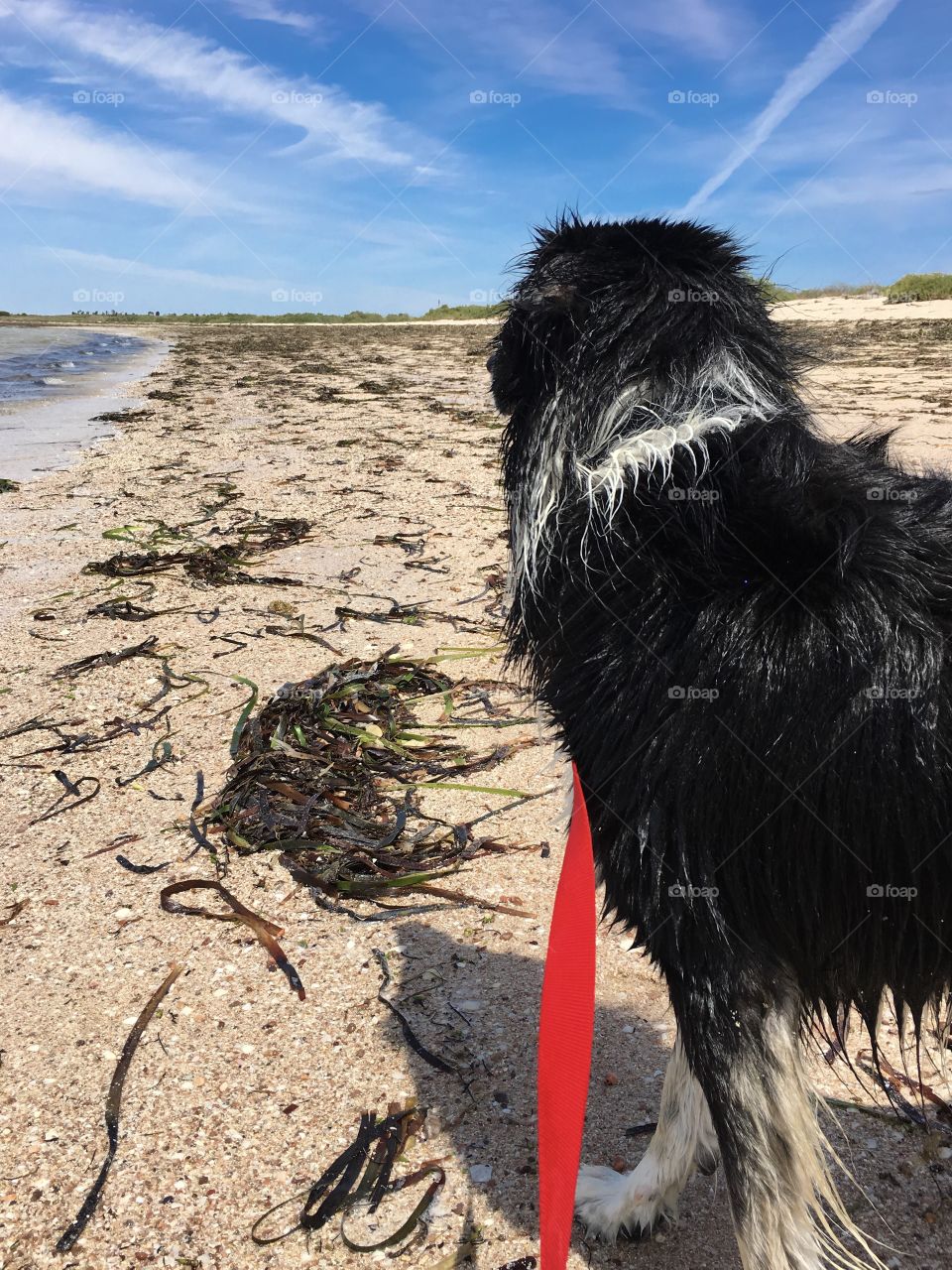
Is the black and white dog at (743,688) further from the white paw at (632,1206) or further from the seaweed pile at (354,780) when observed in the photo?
the seaweed pile at (354,780)

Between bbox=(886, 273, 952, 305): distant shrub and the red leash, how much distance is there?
33.1 m

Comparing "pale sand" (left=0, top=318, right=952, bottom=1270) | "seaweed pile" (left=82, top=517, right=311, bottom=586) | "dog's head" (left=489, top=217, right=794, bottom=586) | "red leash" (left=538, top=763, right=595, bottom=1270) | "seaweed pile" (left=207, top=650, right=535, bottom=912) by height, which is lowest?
"pale sand" (left=0, top=318, right=952, bottom=1270)

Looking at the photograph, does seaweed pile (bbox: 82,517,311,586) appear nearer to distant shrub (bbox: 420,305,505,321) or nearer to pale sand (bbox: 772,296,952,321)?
pale sand (bbox: 772,296,952,321)

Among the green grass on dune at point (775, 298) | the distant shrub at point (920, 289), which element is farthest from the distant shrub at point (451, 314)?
the distant shrub at point (920, 289)

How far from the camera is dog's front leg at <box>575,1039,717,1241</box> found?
6.61 ft

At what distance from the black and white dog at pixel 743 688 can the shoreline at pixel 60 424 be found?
962 centimetres

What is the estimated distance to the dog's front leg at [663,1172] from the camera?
2014 mm

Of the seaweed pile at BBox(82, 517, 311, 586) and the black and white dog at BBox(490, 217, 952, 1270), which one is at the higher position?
the black and white dog at BBox(490, 217, 952, 1270)

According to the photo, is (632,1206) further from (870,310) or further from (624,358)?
(870,310)

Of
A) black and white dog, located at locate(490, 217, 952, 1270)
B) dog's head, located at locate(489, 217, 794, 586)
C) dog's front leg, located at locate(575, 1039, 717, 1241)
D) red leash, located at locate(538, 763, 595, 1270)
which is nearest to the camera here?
black and white dog, located at locate(490, 217, 952, 1270)

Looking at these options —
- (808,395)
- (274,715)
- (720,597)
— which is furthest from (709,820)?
(274,715)

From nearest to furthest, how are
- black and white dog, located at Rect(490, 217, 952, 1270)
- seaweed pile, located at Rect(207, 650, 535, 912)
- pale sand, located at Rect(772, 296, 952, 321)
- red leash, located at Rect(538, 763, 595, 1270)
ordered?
black and white dog, located at Rect(490, 217, 952, 1270) < red leash, located at Rect(538, 763, 595, 1270) < seaweed pile, located at Rect(207, 650, 535, 912) < pale sand, located at Rect(772, 296, 952, 321)

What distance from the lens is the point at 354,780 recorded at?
383 cm

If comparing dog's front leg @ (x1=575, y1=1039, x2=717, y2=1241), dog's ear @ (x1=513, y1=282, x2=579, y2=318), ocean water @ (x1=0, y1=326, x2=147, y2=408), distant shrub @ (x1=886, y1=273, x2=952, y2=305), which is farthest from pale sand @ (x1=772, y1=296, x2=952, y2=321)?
dog's front leg @ (x1=575, y1=1039, x2=717, y2=1241)
